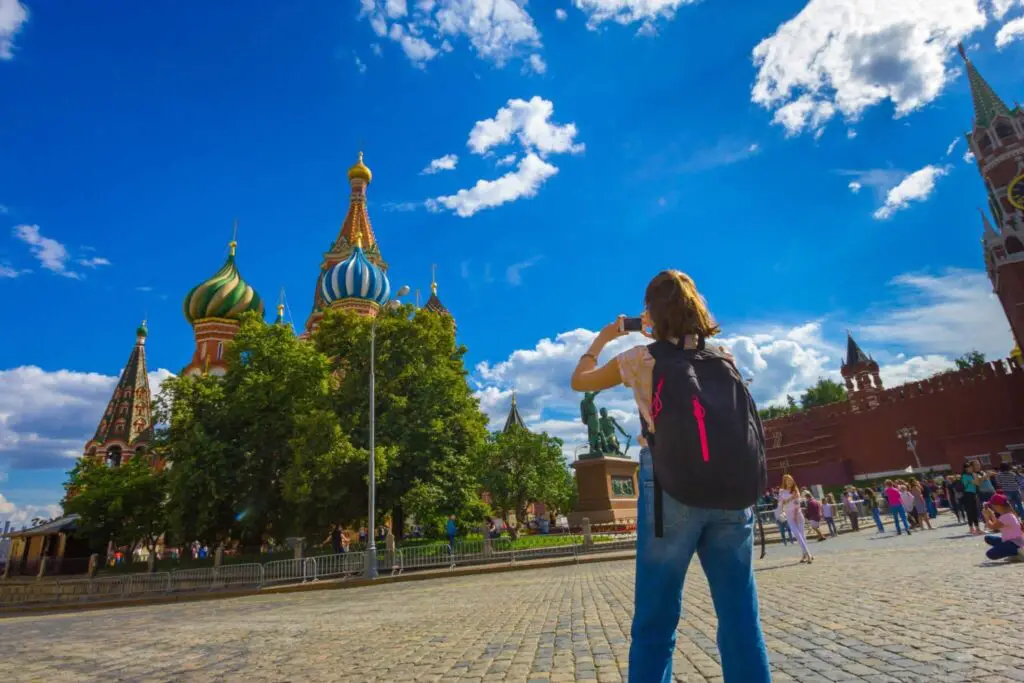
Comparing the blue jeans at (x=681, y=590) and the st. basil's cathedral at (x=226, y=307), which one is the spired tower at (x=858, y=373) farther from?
the blue jeans at (x=681, y=590)

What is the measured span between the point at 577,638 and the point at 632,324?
421 centimetres

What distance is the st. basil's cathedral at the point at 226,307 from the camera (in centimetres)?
4381

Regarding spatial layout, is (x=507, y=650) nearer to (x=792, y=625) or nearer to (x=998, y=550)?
(x=792, y=625)

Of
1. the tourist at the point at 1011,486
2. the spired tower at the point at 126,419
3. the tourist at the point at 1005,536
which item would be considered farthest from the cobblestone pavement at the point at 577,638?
the spired tower at the point at 126,419

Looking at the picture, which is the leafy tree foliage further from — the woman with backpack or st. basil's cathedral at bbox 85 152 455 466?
the woman with backpack

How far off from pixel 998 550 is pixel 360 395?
21.2 m

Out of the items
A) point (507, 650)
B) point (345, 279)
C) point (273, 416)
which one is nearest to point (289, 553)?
point (273, 416)

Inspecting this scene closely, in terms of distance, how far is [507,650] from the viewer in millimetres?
5168

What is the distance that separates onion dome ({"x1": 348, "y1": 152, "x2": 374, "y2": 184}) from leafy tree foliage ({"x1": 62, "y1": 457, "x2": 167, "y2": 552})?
42626mm

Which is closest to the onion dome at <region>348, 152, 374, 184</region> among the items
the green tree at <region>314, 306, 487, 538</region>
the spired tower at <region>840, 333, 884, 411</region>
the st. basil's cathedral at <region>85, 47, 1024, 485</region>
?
the st. basil's cathedral at <region>85, 47, 1024, 485</region>

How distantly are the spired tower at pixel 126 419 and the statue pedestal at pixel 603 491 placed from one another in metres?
44.4

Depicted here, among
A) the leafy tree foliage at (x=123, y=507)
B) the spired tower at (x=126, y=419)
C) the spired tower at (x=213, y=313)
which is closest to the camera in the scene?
the leafy tree foliage at (x=123, y=507)

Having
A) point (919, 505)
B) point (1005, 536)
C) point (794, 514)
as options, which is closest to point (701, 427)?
point (1005, 536)

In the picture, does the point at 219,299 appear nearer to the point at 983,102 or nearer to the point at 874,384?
the point at 874,384
